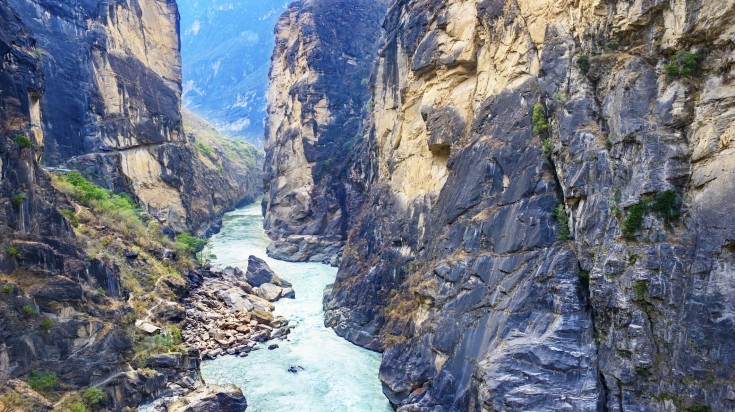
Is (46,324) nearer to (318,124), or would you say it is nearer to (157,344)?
(157,344)

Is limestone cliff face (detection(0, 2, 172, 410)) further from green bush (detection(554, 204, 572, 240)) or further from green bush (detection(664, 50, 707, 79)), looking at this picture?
green bush (detection(664, 50, 707, 79))

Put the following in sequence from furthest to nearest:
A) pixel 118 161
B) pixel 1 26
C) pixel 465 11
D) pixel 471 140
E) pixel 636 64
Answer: pixel 118 161 < pixel 465 11 < pixel 471 140 < pixel 1 26 < pixel 636 64

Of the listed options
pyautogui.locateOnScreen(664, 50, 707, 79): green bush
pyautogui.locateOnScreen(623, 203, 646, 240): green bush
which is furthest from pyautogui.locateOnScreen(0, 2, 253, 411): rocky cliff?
pyautogui.locateOnScreen(664, 50, 707, 79): green bush

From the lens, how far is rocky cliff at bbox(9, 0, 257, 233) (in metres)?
36.8

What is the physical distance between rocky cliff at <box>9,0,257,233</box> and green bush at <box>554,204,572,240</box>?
1287 inches

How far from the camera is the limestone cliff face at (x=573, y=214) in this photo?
1273 cm

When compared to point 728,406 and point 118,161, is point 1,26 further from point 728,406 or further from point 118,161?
point 728,406

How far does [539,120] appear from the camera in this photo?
18.6 metres

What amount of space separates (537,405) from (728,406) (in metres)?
4.84

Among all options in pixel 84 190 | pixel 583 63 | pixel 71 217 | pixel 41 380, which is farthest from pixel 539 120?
pixel 84 190

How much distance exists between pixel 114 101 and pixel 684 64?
1523 inches

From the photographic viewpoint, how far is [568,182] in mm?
16375

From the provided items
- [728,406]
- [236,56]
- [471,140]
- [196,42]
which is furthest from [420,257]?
[196,42]

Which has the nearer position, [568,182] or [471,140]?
[568,182]
